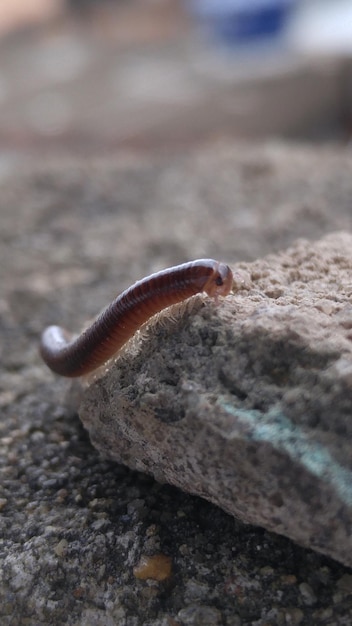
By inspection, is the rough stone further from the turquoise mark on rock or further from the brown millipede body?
the turquoise mark on rock

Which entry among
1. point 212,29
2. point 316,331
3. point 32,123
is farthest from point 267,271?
point 212,29

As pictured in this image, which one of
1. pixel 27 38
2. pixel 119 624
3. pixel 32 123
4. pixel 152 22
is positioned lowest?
pixel 119 624

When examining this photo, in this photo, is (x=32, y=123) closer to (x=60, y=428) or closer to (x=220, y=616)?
(x=60, y=428)

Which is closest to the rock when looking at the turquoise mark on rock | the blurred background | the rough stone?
the turquoise mark on rock

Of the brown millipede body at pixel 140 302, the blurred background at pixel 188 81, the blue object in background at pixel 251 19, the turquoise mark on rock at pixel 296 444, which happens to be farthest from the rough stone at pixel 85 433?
the blue object in background at pixel 251 19

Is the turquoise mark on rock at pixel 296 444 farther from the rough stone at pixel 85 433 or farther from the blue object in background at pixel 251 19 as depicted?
the blue object in background at pixel 251 19

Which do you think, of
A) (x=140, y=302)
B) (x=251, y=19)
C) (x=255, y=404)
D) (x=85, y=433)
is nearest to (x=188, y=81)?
(x=251, y=19)

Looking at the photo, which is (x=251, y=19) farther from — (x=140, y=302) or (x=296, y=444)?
(x=296, y=444)
